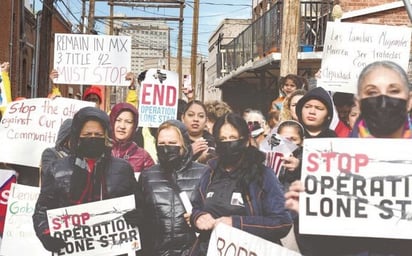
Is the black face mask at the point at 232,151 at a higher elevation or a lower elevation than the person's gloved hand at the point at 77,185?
higher

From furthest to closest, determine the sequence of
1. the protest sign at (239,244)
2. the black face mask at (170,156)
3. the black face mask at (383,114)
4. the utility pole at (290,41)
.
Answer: the utility pole at (290,41) < the black face mask at (170,156) < the protest sign at (239,244) < the black face mask at (383,114)

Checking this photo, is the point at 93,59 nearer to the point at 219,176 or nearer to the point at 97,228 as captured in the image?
the point at 97,228

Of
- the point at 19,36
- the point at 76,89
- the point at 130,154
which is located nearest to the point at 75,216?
the point at 130,154

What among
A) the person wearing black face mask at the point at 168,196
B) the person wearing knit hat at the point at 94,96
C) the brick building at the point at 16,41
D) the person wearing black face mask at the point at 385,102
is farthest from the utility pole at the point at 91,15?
the person wearing black face mask at the point at 385,102

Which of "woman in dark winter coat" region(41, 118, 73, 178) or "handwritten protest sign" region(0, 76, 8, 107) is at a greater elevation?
"handwritten protest sign" region(0, 76, 8, 107)

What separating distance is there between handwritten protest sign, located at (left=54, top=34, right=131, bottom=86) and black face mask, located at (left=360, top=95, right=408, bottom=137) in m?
2.81

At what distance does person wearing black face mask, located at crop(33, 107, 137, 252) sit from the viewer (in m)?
5.25

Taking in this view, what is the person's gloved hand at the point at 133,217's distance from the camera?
207 inches

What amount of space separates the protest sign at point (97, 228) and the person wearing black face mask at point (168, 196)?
68mm

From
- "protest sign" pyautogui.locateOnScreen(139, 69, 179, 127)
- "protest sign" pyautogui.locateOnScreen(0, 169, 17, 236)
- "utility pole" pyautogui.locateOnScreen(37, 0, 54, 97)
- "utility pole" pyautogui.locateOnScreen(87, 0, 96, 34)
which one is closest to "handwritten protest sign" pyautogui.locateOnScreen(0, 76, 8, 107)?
"protest sign" pyautogui.locateOnScreen(0, 169, 17, 236)

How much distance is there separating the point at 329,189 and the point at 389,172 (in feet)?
1.25

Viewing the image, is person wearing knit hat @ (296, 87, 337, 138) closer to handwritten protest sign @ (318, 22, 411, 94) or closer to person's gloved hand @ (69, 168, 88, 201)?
handwritten protest sign @ (318, 22, 411, 94)

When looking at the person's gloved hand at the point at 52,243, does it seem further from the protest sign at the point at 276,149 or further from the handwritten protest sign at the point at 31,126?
the protest sign at the point at 276,149

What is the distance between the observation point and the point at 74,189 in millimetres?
5285
